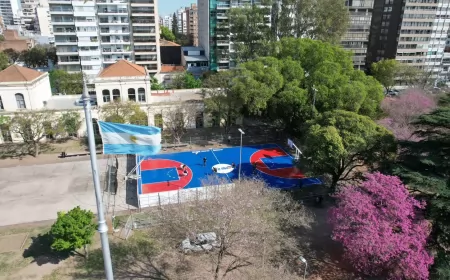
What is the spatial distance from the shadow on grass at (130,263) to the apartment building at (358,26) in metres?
51.1

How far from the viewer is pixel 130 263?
17.6m

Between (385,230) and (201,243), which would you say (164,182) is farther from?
(385,230)

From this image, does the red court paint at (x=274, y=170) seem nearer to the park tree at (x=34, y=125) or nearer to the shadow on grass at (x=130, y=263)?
the shadow on grass at (x=130, y=263)

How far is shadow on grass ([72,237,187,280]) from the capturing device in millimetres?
16812

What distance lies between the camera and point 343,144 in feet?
71.8

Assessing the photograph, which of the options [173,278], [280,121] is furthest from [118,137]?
[280,121]

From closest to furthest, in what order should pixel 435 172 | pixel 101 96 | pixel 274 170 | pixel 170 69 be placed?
pixel 435 172, pixel 274 170, pixel 101 96, pixel 170 69

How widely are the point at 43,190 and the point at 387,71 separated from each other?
4794cm

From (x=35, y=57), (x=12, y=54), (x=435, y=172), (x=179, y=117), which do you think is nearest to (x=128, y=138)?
(x=435, y=172)

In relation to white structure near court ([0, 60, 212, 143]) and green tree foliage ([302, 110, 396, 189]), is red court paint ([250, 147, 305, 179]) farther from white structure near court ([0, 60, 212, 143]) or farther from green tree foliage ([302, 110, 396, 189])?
white structure near court ([0, 60, 212, 143])

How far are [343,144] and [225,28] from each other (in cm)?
3241

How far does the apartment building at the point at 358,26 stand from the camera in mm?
56750

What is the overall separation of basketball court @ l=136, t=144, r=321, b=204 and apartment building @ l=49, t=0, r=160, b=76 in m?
31.8

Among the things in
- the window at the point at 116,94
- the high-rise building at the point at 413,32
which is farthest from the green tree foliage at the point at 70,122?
the high-rise building at the point at 413,32
